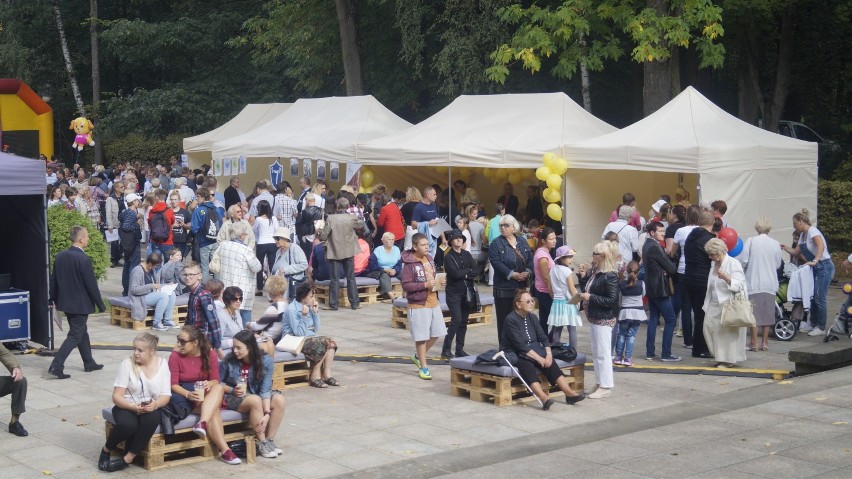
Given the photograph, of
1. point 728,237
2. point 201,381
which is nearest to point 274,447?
point 201,381

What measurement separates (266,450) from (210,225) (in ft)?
29.8

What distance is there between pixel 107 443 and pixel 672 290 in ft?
22.8

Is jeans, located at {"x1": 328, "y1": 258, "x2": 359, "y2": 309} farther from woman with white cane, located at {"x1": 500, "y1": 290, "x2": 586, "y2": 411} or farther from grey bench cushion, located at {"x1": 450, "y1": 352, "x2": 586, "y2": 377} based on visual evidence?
woman with white cane, located at {"x1": 500, "y1": 290, "x2": 586, "y2": 411}

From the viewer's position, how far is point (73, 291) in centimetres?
1213

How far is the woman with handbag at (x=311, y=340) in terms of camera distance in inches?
462

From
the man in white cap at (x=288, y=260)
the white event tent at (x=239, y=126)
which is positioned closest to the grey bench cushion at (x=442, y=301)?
the man in white cap at (x=288, y=260)

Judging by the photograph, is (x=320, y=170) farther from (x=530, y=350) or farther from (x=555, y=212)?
(x=530, y=350)

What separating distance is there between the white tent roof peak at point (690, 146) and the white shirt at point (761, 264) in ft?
8.64

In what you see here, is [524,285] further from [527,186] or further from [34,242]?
[527,186]

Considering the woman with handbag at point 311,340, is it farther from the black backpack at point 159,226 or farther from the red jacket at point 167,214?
the red jacket at point 167,214

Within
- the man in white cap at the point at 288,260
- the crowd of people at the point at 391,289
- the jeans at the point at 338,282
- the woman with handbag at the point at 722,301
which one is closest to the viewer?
the crowd of people at the point at 391,289

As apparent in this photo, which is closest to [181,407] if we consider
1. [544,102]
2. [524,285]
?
[524,285]

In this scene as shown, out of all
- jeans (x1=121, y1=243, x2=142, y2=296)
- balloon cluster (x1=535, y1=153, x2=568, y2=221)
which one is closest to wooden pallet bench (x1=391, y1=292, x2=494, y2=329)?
balloon cluster (x1=535, y1=153, x2=568, y2=221)

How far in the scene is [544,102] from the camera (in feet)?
66.1
